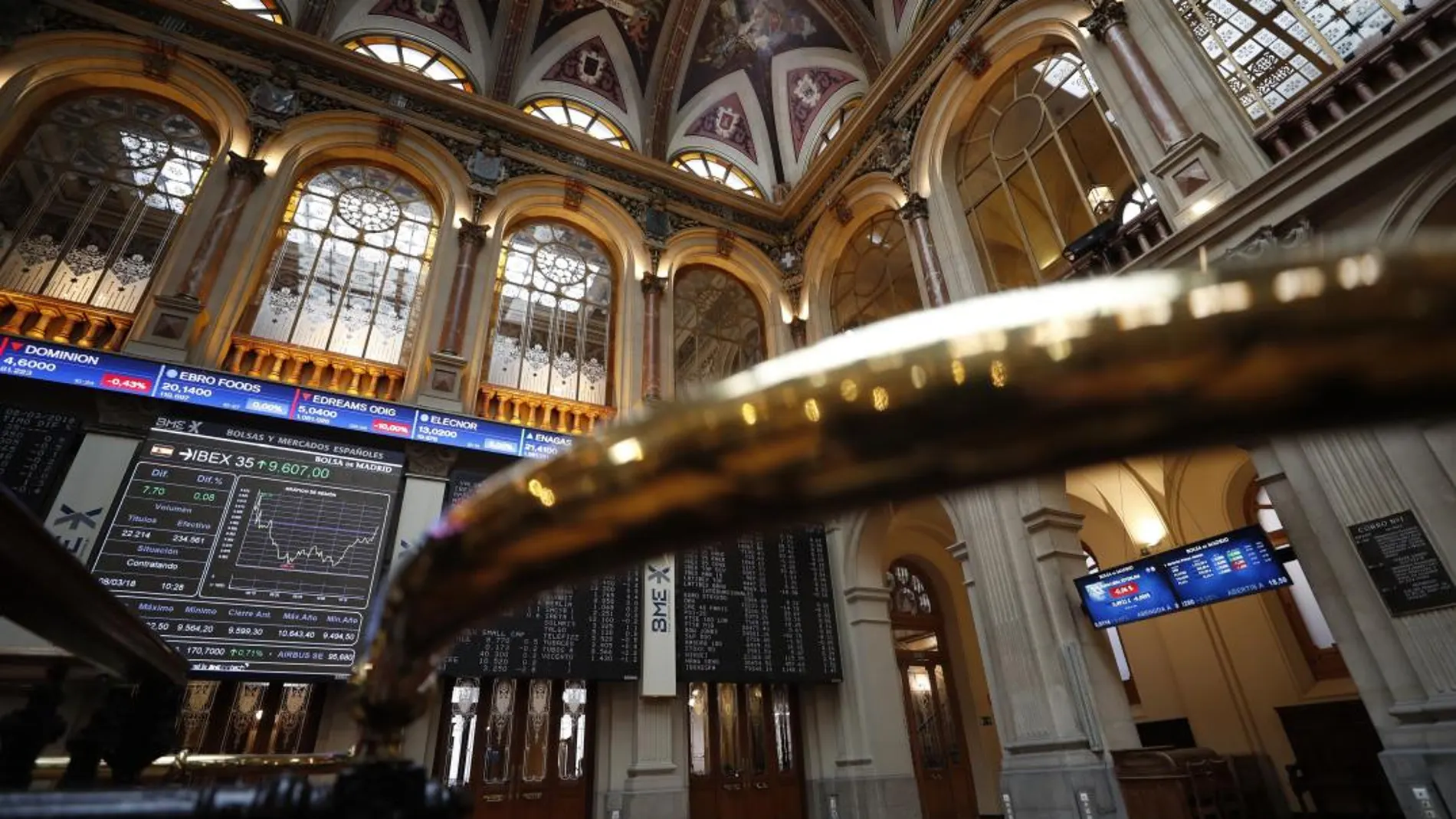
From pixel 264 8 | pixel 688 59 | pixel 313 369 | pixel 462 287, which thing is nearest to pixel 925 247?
pixel 462 287

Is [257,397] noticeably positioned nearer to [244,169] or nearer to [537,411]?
[537,411]

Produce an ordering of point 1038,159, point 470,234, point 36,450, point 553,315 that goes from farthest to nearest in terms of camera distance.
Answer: point 1038,159, point 553,315, point 470,234, point 36,450

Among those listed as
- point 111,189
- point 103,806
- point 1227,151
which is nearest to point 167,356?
point 111,189

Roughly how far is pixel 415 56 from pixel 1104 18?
9.12 m

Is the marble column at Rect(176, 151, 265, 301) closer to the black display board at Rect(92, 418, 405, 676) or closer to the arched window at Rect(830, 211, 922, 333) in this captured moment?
the black display board at Rect(92, 418, 405, 676)

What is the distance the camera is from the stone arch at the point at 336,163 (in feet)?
22.1

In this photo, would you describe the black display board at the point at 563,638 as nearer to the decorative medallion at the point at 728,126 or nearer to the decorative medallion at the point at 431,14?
the decorative medallion at the point at 431,14

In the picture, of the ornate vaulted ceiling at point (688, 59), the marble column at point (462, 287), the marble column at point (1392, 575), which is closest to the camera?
the marble column at point (1392, 575)

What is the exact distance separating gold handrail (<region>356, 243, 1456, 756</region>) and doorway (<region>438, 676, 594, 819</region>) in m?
6.80

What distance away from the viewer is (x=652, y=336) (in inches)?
346

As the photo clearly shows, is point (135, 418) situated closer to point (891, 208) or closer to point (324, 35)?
point (324, 35)

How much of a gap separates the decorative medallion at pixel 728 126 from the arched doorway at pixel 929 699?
25.3 feet

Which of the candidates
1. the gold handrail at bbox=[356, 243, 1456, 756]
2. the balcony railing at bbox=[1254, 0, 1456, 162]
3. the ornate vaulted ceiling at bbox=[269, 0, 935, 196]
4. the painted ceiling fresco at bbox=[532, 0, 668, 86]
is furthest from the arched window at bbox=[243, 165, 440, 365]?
the balcony railing at bbox=[1254, 0, 1456, 162]

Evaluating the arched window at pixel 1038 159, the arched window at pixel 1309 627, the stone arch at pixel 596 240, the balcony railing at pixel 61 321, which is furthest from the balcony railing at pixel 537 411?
the arched window at pixel 1309 627
